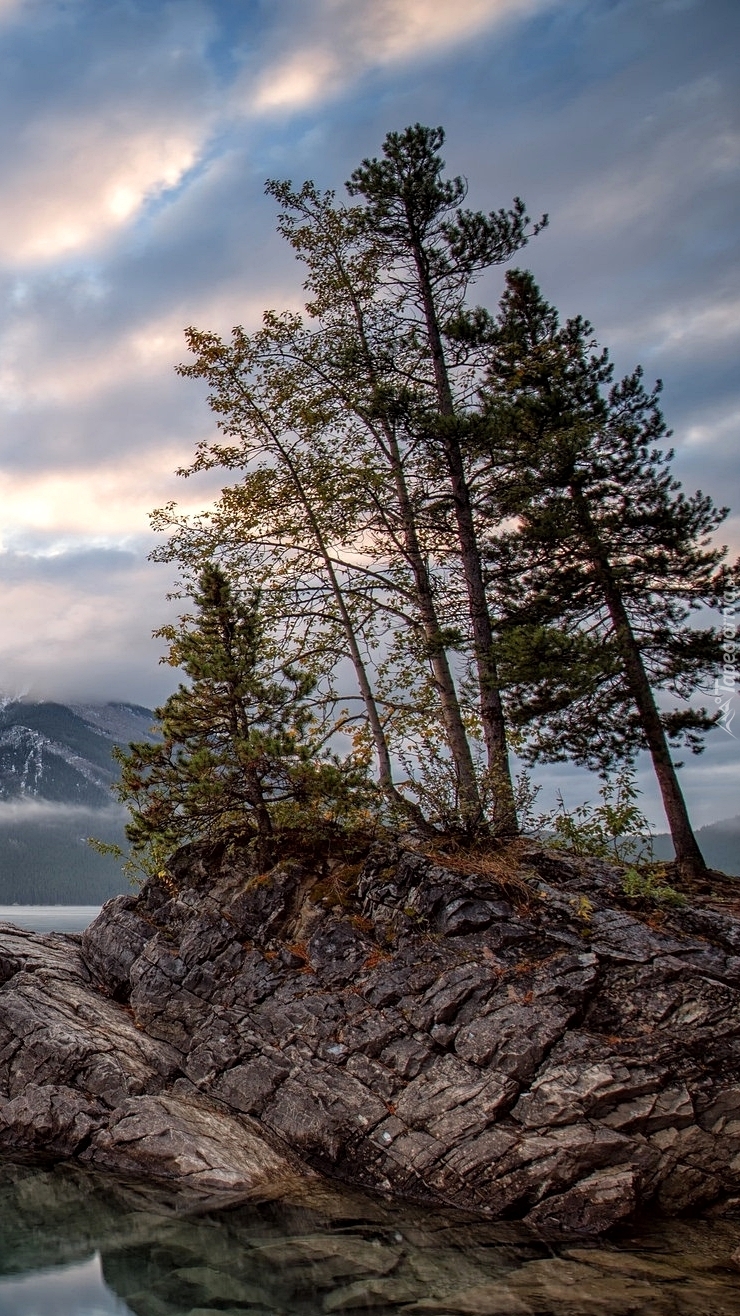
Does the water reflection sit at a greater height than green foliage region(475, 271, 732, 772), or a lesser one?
lesser

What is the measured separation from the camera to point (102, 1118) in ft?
40.3

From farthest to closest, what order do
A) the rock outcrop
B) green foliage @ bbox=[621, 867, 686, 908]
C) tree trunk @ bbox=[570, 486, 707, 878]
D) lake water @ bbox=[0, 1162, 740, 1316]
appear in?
1. tree trunk @ bbox=[570, 486, 707, 878]
2. green foliage @ bbox=[621, 867, 686, 908]
3. the rock outcrop
4. lake water @ bbox=[0, 1162, 740, 1316]

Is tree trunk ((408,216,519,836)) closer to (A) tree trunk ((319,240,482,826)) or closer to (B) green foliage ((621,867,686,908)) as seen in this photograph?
(A) tree trunk ((319,240,482,826))

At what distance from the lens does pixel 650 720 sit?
18.8 metres

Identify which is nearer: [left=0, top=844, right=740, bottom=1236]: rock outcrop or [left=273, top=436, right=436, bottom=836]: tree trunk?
[left=0, top=844, right=740, bottom=1236]: rock outcrop

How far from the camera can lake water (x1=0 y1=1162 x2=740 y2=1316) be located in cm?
745

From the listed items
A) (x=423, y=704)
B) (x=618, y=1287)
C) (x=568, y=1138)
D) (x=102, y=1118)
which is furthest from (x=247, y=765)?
(x=618, y=1287)

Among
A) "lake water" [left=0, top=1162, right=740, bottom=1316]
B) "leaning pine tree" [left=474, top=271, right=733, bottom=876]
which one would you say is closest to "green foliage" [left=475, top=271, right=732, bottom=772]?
"leaning pine tree" [left=474, top=271, right=733, bottom=876]

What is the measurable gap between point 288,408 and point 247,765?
30.5ft

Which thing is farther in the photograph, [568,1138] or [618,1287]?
[568,1138]

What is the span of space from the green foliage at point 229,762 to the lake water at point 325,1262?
623 cm

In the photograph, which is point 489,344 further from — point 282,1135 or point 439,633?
point 282,1135

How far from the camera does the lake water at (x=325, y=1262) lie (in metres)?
7.45

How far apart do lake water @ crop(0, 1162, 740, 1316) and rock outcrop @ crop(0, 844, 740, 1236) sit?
0.73 meters
